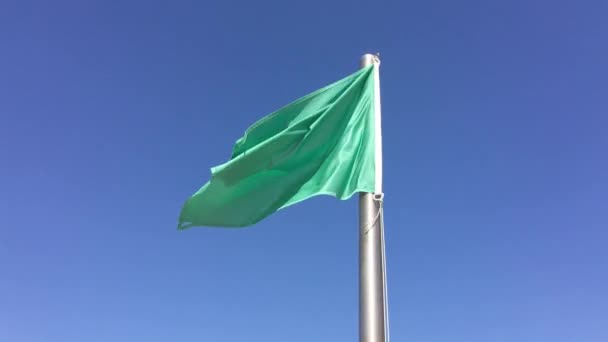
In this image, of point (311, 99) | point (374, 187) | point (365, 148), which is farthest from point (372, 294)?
point (311, 99)

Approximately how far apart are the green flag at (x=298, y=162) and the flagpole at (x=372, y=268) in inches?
36.0

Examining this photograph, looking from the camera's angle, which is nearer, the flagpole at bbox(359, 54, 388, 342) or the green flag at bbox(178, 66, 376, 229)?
the flagpole at bbox(359, 54, 388, 342)

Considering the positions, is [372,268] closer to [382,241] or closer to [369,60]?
[382,241]

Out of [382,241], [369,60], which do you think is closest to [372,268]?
[382,241]

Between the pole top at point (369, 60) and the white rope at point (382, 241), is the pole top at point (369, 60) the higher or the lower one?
the higher one

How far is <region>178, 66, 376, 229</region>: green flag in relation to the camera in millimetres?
10516

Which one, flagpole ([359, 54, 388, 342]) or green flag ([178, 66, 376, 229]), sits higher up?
green flag ([178, 66, 376, 229])

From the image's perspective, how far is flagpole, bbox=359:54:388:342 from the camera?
26.8ft

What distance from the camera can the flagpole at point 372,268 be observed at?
26.8 ft

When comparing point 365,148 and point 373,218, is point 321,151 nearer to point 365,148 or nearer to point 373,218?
point 365,148

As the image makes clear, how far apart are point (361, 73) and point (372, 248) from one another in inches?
133

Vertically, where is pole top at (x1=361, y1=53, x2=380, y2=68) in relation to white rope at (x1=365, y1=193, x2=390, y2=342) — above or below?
above

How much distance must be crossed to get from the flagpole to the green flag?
0.91m

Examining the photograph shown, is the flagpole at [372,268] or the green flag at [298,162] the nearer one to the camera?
the flagpole at [372,268]
